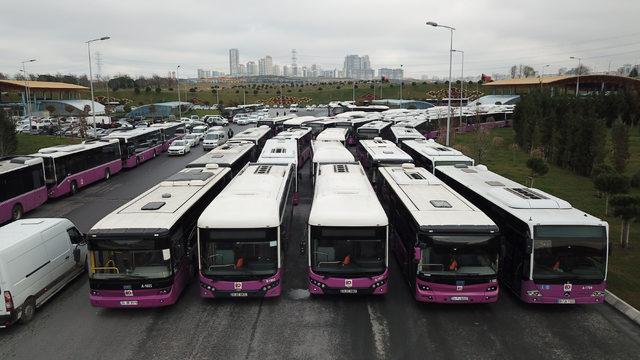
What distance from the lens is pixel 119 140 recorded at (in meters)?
35.9

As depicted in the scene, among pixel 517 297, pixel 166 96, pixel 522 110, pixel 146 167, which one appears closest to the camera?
pixel 517 297

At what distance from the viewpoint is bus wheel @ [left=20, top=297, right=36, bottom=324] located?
39.9ft

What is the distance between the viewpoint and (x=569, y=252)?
1189cm

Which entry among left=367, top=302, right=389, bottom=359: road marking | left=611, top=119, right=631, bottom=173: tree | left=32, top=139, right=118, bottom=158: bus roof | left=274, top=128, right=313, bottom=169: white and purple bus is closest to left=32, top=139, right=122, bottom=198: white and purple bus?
left=32, top=139, right=118, bottom=158: bus roof

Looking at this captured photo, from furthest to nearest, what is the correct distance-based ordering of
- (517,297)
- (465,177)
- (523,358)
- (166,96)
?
(166,96) < (465,177) < (517,297) < (523,358)

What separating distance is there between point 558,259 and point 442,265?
2.89m

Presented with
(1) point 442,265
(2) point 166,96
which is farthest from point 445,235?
(2) point 166,96

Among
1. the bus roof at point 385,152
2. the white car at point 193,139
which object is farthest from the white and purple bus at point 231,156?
the white car at point 193,139

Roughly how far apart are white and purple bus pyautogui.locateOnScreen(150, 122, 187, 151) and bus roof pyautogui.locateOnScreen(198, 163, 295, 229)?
32404 mm

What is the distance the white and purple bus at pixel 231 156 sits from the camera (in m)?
22.5

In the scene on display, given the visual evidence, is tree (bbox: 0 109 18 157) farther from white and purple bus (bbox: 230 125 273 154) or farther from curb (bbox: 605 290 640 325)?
curb (bbox: 605 290 640 325)

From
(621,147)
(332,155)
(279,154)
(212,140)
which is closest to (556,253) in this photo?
(332,155)

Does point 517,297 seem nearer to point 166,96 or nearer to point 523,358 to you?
point 523,358

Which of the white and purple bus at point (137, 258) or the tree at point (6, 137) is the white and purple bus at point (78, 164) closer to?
the tree at point (6, 137)
